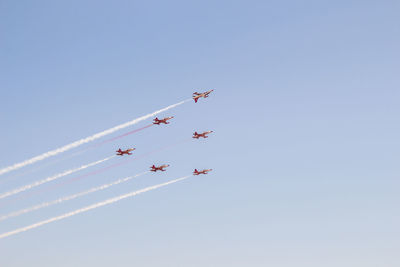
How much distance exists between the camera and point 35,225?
488ft

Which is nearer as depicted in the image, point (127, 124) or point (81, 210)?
point (127, 124)

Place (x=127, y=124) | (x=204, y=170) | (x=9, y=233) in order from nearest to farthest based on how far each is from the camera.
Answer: (x=127, y=124) < (x=9, y=233) < (x=204, y=170)

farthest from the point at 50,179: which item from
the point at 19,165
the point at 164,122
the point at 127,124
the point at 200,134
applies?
the point at 200,134

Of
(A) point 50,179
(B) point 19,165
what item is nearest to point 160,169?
(A) point 50,179

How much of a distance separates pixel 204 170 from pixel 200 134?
1739 centimetres

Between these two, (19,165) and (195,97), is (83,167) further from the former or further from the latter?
(195,97)

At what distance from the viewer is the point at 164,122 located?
14125 centimetres

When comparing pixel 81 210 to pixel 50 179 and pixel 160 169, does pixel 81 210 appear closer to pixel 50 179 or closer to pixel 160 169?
pixel 50 179

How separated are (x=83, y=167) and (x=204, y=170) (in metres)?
48.9

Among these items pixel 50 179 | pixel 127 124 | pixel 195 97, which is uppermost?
pixel 195 97

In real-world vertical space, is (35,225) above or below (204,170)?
below

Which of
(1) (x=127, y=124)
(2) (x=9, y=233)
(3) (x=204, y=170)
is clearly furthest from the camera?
(3) (x=204, y=170)

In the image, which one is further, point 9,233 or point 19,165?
point 9,233

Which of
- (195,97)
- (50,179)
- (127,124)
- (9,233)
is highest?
(195,97)
